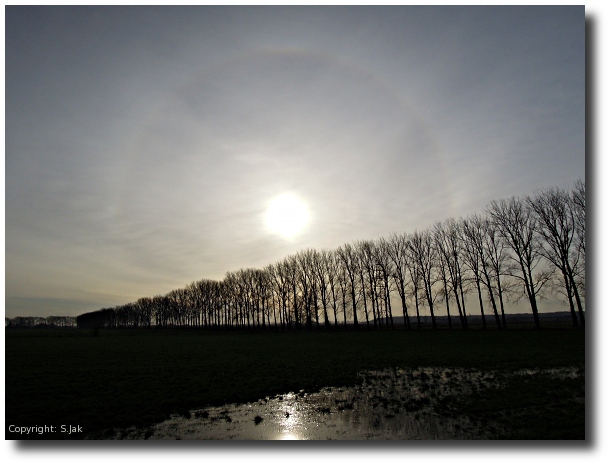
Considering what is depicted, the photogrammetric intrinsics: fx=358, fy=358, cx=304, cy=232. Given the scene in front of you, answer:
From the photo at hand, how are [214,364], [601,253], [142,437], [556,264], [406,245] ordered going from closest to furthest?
[142,437], [601,253], [214,364], [556,264], [406,245]

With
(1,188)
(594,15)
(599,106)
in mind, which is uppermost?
(594,15)

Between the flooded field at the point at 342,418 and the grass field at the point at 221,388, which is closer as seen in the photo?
the flooded field at the point at 342,418

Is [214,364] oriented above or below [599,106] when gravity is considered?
below

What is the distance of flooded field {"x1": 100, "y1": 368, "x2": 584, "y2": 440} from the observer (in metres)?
8.30

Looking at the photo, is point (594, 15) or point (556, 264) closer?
point (594, 15)

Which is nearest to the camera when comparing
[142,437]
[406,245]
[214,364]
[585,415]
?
[142,437]

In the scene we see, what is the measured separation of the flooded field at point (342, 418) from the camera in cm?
830

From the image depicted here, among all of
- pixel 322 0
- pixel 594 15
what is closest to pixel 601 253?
pixel 594 15

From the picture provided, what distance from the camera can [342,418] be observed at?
926 centimetres

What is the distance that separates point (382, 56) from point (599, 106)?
7.24 metres

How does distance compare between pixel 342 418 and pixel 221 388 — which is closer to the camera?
pixel 342 418

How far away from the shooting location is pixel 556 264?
126 ft

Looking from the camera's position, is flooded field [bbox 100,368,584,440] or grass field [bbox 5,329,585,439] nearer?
flooded field [bbox 100,368,584,440]

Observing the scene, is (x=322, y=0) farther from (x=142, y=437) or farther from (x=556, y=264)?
(x=556, y=264)
